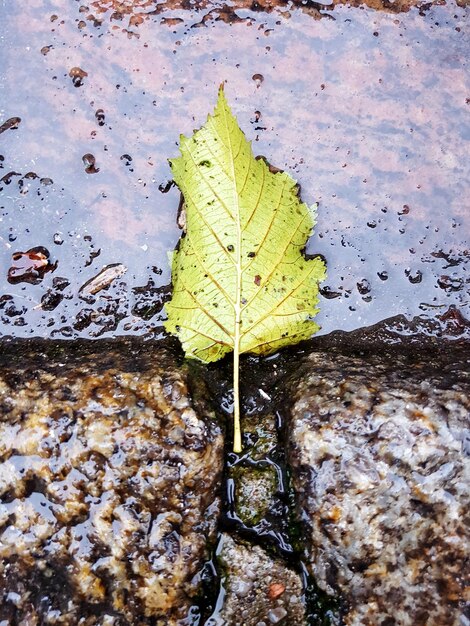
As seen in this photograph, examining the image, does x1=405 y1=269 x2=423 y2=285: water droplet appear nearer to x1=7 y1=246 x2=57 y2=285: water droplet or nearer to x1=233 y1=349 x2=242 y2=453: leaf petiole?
x1=233 y1=349 x2=242 y2=453: leaf petiole

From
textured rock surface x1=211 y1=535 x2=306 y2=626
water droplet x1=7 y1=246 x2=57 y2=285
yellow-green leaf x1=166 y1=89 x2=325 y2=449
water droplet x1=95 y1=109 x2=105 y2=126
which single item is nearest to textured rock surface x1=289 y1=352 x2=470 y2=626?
textured rock surface x1=211 y1=535 x2=306 y2=626

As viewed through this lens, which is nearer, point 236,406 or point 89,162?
point 236,406

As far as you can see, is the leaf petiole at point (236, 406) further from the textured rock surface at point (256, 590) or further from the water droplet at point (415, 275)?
the water droplet at point (415, 275)

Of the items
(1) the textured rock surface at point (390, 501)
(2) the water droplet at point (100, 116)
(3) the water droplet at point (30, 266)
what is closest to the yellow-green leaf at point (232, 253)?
(1) the textured rock surface at point (390, 501)

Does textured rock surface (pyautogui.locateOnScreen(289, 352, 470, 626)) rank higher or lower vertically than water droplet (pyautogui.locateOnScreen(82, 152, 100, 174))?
lower

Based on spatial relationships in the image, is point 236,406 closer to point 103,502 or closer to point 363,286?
point 103,502

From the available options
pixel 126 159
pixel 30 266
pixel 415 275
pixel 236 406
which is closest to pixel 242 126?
pixel 126 159
